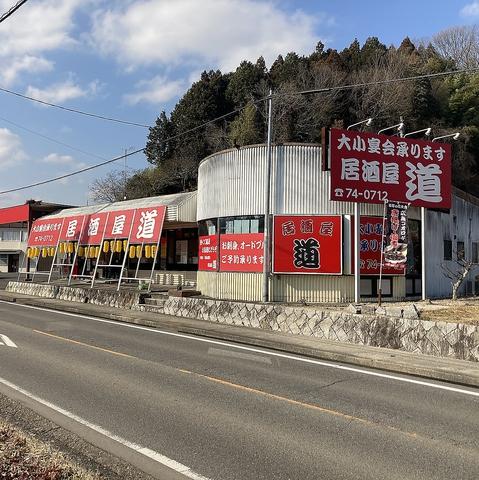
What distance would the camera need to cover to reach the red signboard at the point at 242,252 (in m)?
21.0

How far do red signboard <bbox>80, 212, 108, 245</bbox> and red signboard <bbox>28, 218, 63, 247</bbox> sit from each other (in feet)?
10.6

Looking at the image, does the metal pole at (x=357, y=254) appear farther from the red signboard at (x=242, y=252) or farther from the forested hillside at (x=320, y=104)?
the forested hillside at (x=320, y=104)

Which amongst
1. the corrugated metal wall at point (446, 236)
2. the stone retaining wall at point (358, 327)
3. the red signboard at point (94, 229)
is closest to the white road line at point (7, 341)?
the stone retaining wall at point (358, 327)

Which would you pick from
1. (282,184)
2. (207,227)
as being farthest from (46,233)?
(282,184)

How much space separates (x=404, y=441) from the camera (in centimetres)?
576

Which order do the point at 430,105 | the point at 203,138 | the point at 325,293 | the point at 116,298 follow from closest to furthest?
1. the point at 325,293
2. the point at 116,298
3. the point at 430,105
4. the point at 203,138

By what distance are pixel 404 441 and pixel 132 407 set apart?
3.44 meters

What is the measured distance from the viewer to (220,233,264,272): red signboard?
21.0m

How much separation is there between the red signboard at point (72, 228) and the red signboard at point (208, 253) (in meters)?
9.72

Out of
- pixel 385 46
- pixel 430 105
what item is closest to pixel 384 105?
pixel 430 105

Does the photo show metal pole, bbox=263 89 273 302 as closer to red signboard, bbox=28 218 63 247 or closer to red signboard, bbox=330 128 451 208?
red signboard, bbox=330 128 451 208

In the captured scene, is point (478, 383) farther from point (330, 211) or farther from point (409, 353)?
point (330, 211)

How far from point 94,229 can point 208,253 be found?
8713 mm

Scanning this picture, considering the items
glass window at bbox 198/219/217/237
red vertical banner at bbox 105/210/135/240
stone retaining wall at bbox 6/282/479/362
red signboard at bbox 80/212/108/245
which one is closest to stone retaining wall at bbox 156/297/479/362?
stone retaining wall at bbox 6/282/479/362
